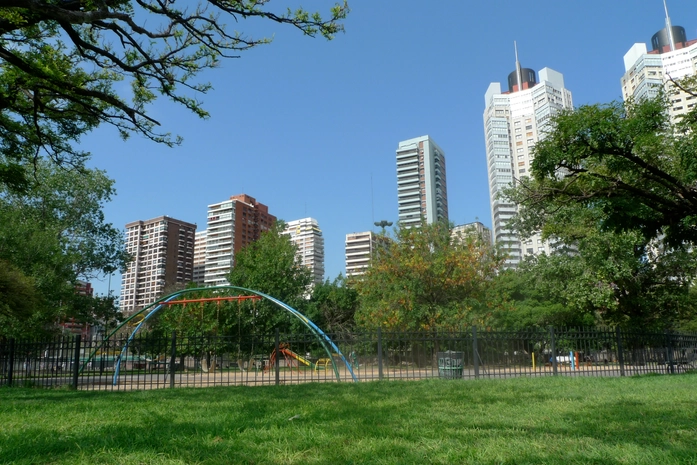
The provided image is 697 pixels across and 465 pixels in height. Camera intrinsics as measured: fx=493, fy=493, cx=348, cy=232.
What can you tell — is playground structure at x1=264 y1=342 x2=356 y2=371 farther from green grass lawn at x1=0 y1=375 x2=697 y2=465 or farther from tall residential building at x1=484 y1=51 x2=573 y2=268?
tall residential building at x1=484 y1=51 x2=573 y2=268

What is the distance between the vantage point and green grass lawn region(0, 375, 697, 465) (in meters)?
3.85

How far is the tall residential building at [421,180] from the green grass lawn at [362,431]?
114892 mm

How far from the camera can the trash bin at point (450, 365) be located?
14.2 meters

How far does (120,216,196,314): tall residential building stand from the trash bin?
→ 94902 millimetres

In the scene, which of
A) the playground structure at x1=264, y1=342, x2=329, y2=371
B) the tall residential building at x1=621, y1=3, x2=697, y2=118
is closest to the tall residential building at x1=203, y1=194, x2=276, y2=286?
the tall residential building at x1=621, y1=3, x2=697, y2=118

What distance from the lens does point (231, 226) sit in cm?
11881

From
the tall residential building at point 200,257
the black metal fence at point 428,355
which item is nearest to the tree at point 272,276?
the black metal fence at point 428,355

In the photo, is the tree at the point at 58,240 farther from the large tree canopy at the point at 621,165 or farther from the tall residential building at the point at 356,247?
the tall residential building at the point at 356,247

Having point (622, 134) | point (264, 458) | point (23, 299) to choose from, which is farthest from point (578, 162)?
point (23, 299)

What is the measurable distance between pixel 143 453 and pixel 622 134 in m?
11.2

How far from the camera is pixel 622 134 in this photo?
36.0 feet

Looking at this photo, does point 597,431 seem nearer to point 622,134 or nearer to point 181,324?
point 622,134

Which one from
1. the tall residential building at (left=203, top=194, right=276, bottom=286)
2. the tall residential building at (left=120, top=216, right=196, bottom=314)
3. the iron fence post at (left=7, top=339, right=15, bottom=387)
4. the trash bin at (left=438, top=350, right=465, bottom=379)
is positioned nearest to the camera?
the iron fence post at (left=7, top=339, right=15, bottom=387)

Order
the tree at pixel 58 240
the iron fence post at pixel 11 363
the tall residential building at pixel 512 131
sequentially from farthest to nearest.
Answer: the tall residential building at pixel 512 131 < the tree at pixel 58 240 < the iron fence post at pixel 11 363
